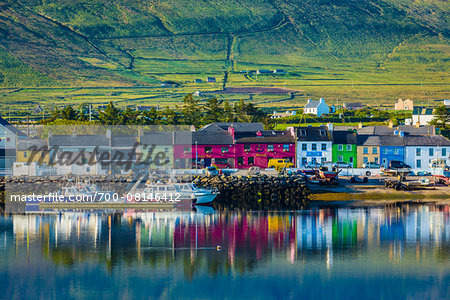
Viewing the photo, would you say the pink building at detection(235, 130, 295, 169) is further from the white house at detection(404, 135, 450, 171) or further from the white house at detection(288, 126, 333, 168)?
the white house at detection(404, 135, 450, 171)

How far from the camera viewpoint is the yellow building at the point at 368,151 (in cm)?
9212

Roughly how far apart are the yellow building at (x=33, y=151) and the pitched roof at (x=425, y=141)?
43.6 metres

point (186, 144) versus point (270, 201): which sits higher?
point (186, 144)

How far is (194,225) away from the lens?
2250 inches

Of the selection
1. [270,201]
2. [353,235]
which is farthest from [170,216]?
[353,235]

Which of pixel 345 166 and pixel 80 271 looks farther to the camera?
pixel 345 166

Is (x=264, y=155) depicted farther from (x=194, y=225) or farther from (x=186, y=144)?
(x=194, y=225)

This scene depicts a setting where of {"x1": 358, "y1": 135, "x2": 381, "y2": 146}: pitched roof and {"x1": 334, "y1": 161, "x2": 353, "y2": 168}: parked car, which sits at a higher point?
{"x1": 358, "y1": 135, "x2": 381, "y2": 146}: pitched roof

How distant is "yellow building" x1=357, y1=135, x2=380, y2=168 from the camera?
302 feet

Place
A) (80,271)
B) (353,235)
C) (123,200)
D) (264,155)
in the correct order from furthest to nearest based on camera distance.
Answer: (264,155), (123,200), (353,235), (80,271)

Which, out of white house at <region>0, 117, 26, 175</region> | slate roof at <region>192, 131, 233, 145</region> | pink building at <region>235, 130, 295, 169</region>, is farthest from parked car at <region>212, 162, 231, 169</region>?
white house at <region>0, 117, 26, 175</region>

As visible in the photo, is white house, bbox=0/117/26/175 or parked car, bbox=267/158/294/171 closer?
parked car, bbox=267/158/294/171

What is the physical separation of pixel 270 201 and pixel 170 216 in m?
11.5

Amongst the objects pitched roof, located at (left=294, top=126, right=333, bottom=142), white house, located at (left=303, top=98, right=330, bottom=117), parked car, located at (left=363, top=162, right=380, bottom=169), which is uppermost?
white house, located at (left=303, top=98, right=330, bottom=117)
